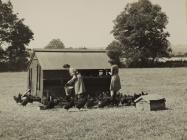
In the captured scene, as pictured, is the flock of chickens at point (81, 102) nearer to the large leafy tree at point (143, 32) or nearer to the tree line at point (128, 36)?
the tree line at point (128, 36)

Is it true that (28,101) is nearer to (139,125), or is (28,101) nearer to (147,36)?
(139,125)

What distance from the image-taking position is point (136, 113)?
19.4 metres

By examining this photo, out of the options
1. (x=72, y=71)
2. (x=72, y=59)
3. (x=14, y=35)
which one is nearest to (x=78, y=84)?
(x=72, y=71)

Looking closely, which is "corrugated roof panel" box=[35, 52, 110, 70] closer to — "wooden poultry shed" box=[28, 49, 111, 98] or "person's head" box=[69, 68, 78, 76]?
"wooden poultry shed" box=[28, 49, 111, 98]

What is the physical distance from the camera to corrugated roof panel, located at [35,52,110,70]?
2438 centimetres

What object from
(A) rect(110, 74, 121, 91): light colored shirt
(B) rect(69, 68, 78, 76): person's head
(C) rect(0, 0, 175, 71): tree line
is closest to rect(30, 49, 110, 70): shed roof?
(B) rect(69, 68, 78, 76): person's head

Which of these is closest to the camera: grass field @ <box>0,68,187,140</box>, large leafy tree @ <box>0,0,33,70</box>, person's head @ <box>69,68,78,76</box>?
grass field @ <box>0,68,187,140</box>

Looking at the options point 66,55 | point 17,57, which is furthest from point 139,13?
point 66,55

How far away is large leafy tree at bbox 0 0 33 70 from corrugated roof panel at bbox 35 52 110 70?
59.2 metres

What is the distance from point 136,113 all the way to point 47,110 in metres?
4.65

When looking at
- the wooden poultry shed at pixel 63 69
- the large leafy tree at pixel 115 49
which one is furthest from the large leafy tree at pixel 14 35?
the wooden poultry shed at pixel 63 69

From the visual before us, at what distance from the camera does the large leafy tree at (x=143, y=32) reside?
87938 millimetres

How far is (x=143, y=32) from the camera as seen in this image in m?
88.9

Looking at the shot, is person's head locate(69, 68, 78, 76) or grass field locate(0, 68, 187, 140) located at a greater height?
person's head locate(69, 68, 78, 76)
